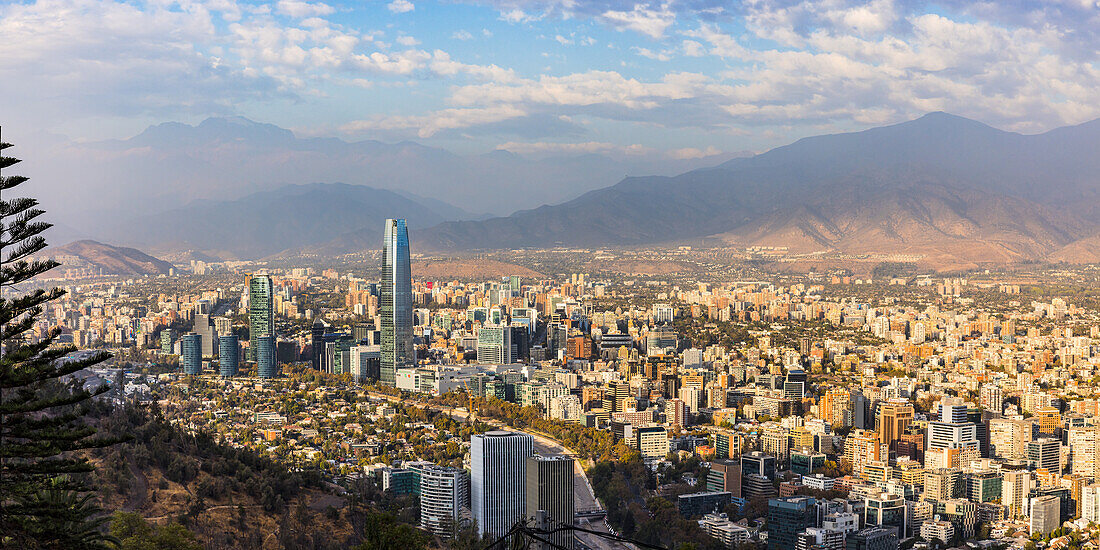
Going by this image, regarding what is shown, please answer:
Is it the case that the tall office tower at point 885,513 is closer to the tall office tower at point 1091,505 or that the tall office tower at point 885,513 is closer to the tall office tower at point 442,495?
the tall office tower at point 1091,505

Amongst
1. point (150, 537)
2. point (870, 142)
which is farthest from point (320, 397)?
point (870, 142)

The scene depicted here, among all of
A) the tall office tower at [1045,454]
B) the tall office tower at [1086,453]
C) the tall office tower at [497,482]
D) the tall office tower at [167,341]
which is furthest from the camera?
the tall office tower at [167,341]

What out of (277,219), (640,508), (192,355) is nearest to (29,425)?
(640,508)

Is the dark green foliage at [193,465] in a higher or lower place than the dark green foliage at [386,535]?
lower

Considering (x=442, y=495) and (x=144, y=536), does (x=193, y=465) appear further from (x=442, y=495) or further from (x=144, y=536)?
(x=442, y=495)

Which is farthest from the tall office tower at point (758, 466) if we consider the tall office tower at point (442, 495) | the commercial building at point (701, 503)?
the tall office tower at point (442, 495)

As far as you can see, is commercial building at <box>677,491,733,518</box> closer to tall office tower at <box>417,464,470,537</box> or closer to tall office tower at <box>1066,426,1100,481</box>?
tall office tower at <box>417,464,470,537</box>
